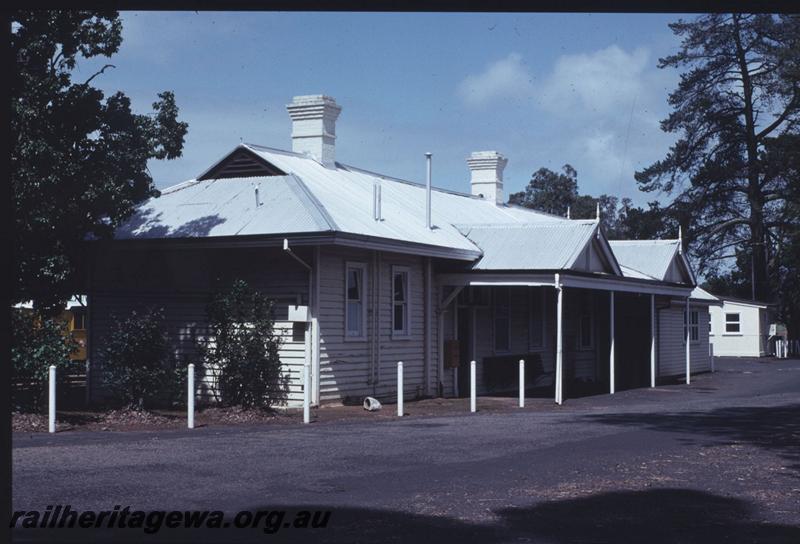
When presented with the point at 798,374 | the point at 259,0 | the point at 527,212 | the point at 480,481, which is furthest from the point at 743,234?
the point at 259,0

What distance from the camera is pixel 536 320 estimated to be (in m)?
30.3

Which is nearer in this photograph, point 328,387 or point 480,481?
point 480,481

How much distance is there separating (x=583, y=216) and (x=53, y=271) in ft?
204

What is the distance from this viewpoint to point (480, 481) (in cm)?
1118

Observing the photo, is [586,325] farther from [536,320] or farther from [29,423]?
[29,423]

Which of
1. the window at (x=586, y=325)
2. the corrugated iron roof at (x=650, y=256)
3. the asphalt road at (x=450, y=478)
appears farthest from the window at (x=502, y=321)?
the asphalt road at (x=450, y=478)

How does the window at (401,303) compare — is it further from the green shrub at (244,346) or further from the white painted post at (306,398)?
the white painted post at (306,398)

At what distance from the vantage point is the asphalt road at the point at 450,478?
8523mm

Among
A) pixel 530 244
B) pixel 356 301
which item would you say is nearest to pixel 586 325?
pixel 530 244

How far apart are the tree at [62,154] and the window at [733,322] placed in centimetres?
4377

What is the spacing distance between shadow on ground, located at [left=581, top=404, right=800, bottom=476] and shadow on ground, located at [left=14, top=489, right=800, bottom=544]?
12.3 ft

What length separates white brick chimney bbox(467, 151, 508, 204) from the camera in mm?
36188

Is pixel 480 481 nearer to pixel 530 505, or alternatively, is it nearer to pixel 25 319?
pixel 530 505

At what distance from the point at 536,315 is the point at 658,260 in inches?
235
